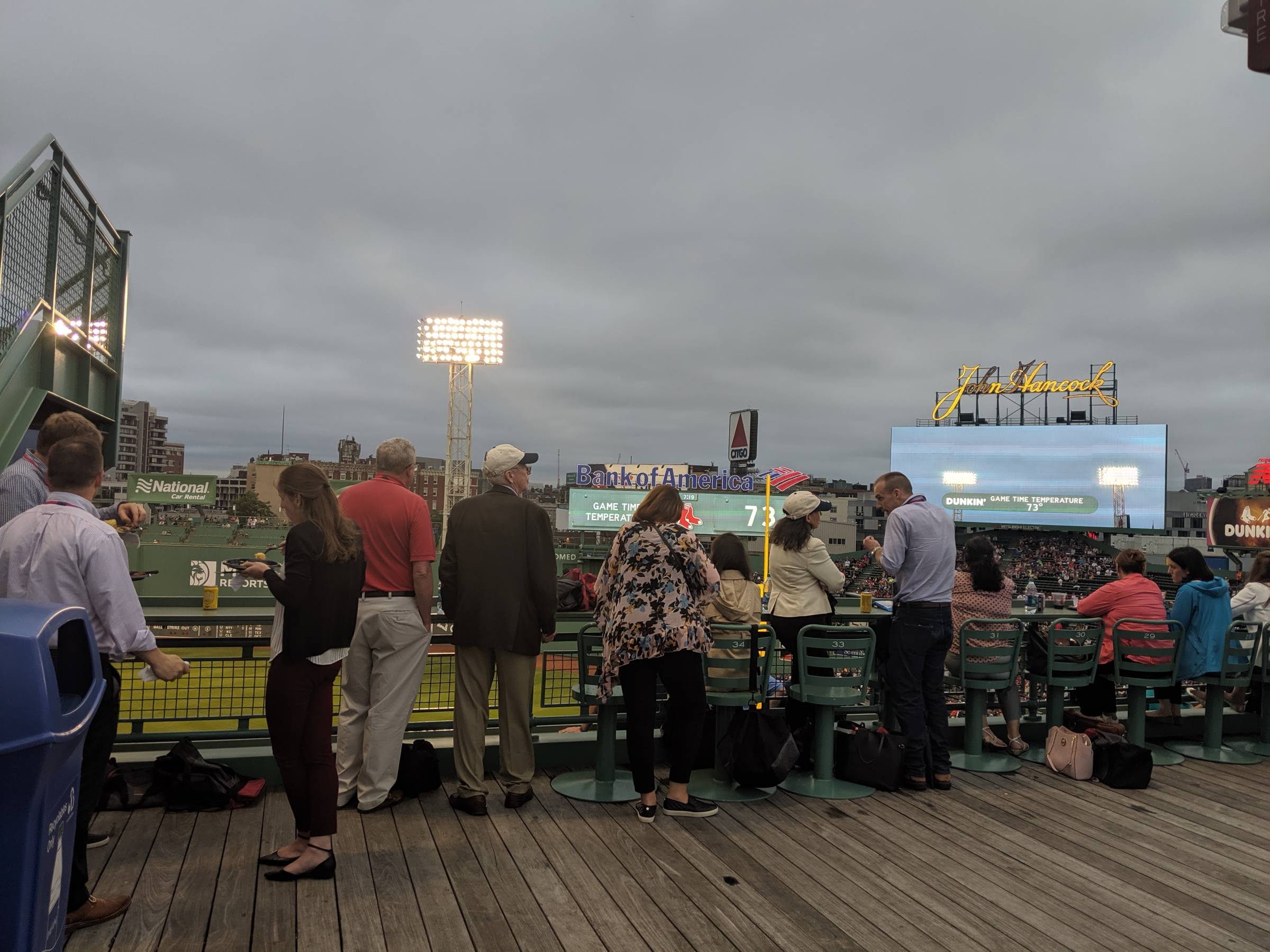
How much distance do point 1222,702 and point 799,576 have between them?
3.97m

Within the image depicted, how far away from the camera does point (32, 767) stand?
1.87 meters

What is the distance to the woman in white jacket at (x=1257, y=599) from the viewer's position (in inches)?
278

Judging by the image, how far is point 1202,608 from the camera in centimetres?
659

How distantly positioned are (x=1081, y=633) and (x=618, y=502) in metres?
A: 39.9

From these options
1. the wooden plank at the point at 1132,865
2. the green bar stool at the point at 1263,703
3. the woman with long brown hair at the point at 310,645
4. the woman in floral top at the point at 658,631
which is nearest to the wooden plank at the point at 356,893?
the woman with long brown hair at the point at 310,645

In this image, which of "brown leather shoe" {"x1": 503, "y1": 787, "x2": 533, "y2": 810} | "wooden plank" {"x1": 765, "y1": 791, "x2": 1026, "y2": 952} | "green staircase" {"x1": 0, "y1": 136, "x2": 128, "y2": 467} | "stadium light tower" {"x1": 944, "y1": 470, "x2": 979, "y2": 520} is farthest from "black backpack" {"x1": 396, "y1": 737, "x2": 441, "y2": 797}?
"stadium light tower" {"x1": 944, "y1": 470, "x2": 979, "y2": 520}

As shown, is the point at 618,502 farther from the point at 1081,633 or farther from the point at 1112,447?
the point at 1081,633

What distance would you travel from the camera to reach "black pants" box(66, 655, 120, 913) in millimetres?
3041

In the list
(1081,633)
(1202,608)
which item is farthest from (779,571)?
(1202,608)

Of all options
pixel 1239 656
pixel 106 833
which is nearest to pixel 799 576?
pixel 1239 656

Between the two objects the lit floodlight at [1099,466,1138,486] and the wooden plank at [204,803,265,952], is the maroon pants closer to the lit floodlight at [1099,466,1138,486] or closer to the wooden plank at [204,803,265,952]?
the wooden plank at [204,803,265,952]

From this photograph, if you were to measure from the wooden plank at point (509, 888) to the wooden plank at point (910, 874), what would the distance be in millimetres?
1609

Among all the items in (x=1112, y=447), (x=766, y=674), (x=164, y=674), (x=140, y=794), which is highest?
(x=1112, y=447)

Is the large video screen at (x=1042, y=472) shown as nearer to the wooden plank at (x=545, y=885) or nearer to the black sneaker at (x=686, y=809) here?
the black sneaker at (x=686, y=809)
